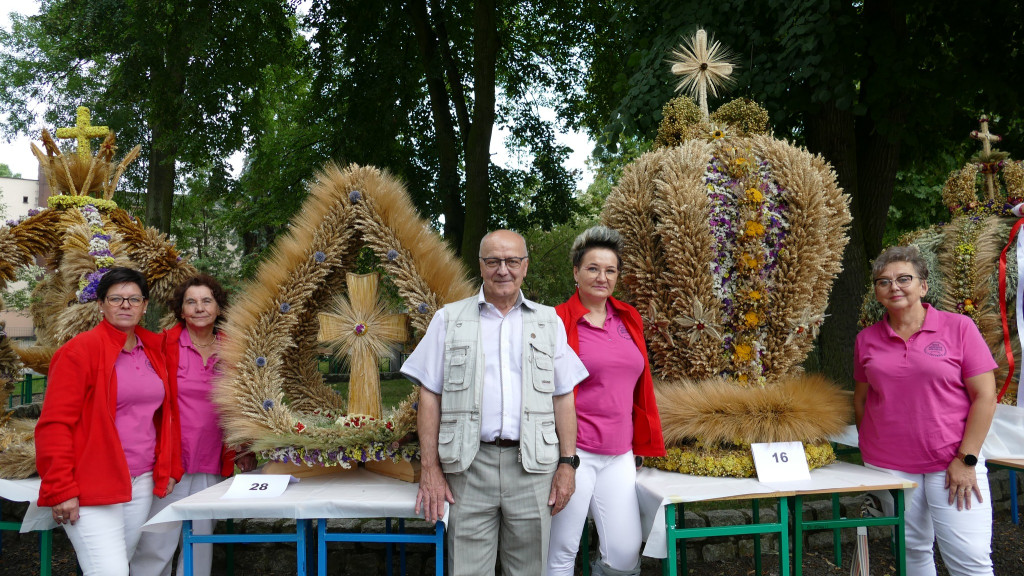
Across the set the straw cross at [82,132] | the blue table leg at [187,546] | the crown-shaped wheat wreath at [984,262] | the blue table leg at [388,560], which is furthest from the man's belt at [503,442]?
the straw cross at [82,132]

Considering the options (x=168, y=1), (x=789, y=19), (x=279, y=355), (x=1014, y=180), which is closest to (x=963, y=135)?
(x=789, y=19)

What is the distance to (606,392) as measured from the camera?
278cm

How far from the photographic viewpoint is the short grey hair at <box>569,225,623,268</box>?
2.91m

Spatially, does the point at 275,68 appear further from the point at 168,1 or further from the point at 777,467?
the point at 777,467

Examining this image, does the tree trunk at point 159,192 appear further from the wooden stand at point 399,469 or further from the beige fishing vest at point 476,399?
the beige fishing vest at point 476,399

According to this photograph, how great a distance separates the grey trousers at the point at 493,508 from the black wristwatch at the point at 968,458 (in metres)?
1.76

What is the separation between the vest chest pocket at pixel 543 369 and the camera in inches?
98.9

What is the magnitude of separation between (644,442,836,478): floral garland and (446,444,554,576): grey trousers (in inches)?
34.0

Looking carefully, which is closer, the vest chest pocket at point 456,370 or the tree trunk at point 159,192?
the vest chest pocket at point 456,370

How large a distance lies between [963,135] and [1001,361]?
4.24 meters

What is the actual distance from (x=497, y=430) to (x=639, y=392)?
2.58 feet

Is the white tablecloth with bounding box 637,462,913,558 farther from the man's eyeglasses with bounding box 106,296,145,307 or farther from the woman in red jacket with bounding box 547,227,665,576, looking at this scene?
the man's eyeglasses with bounding box 106,296,145,307

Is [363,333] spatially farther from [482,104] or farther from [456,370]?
[482,104]

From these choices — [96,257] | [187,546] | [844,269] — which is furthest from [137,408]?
[844,269]
